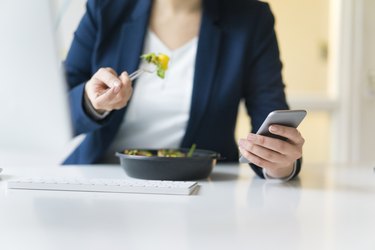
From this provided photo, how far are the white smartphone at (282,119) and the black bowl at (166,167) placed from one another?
0.12 metres

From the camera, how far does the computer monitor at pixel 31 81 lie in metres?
0.53

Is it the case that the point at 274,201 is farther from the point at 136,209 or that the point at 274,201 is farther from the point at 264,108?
the point at 264,108

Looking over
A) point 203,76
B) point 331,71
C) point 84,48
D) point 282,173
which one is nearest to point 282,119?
point 282,173

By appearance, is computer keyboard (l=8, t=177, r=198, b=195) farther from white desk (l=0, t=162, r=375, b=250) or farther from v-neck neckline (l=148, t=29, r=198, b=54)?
v-neck neckline (l=148, t=29, r=198, b=54)

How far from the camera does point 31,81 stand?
0.54 meters

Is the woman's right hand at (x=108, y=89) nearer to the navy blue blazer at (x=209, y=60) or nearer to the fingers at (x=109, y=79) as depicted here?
the fingers at (x=109, y=79)

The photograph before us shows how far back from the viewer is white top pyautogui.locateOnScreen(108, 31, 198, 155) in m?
1.17

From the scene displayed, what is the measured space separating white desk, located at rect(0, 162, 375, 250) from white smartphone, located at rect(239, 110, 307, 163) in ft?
0.32

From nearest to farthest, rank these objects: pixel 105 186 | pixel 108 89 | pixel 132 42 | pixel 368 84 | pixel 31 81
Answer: pixel 31 81 → pixel 105 186 → pixel 108 89 → pixel 132 42 → pixel 368 84

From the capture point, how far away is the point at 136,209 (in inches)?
26.0

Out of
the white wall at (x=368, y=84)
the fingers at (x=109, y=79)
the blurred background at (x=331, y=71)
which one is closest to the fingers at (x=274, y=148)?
the fingers at (x=109, y=79)

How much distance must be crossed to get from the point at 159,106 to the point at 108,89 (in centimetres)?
30

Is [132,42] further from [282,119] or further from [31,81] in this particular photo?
[31,81]

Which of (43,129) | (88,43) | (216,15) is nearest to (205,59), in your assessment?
(216,15)
